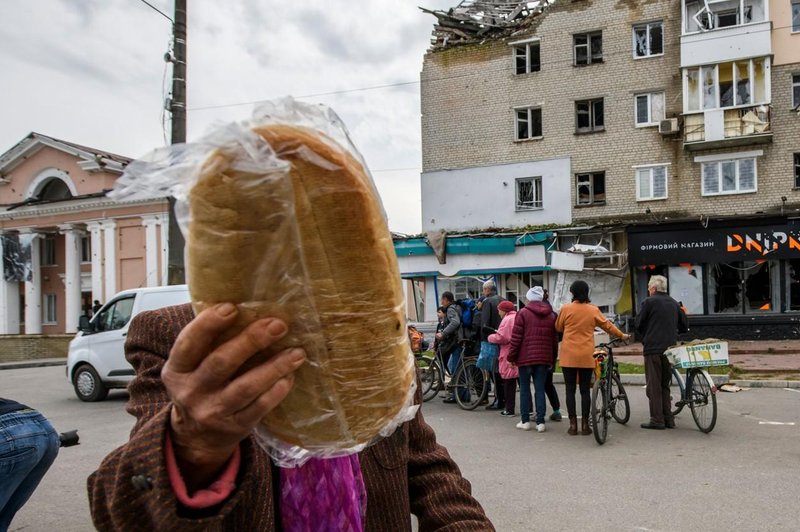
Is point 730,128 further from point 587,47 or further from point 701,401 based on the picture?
point 701,401


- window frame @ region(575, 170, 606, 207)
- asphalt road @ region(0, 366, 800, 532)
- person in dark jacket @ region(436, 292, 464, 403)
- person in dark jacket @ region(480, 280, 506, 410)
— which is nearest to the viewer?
asphalt road @ region(0, 366, 800, 532)

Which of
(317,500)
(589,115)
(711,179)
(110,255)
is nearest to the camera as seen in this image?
(317,500)

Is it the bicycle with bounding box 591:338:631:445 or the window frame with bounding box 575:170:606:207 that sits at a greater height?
the window frame with bounding box 575:170:606:207

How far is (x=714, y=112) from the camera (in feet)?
80.4

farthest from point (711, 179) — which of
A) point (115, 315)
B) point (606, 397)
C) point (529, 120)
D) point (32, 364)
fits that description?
point (32, 364)

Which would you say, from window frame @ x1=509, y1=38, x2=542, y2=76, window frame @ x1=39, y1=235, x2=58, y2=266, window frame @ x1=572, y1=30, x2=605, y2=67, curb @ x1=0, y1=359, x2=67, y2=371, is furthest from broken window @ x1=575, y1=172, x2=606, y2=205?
window frame @ x1=39, y1=235, x2=58, y2=266

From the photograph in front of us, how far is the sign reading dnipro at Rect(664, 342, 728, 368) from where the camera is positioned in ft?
28.0

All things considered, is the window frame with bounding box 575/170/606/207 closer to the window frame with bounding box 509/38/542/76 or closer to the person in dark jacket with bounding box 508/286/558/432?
the window frame with bounding box 509/38/542/76

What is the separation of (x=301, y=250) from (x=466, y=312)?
35.5 ft

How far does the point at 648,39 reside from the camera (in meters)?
26.9

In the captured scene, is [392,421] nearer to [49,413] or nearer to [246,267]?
[246,267]

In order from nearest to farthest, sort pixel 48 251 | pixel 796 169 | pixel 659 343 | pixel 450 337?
pixel 659 343 < pixel 450 337 < pixel 796 169 < pixel 48 251

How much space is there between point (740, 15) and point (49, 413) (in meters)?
28.3

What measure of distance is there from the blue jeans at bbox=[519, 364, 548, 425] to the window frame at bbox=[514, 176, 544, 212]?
64.2ft
